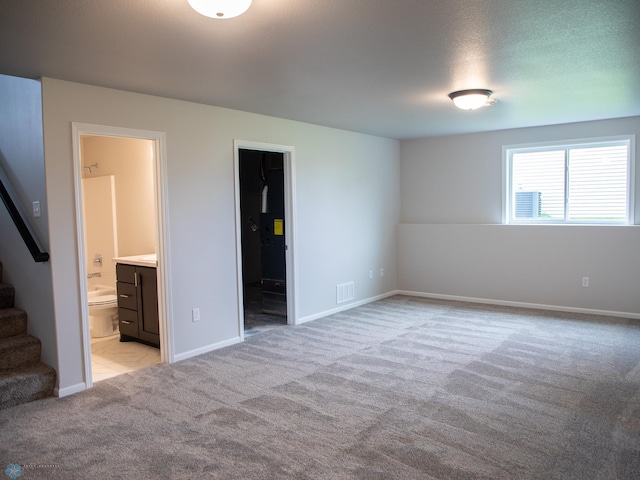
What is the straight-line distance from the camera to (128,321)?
4723 mm

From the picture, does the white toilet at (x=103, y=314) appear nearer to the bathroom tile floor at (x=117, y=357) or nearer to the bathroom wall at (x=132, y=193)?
the bathroom tile floor at (x=117, y=357)

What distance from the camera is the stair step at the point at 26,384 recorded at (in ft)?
10.4

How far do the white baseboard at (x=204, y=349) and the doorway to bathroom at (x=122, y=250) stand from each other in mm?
124

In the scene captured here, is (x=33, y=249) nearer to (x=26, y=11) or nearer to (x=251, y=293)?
(x=26, y=11)

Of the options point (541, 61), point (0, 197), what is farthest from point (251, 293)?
point (541, 61)

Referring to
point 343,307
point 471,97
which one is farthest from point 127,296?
point 471,97

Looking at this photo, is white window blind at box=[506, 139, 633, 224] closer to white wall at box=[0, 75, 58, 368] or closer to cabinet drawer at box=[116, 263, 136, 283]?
cabinet drawer at box=[116, 263, 136, 283]

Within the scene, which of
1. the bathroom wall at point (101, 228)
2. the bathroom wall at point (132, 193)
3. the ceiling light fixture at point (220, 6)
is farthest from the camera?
the bathroom wall at point (101, 228)

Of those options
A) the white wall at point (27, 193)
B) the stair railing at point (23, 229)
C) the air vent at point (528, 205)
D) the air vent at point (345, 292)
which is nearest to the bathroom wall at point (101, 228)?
the white wall at point (27, 193)

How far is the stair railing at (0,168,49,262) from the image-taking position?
3.29 metres

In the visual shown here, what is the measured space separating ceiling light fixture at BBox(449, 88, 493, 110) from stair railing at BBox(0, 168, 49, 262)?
3.43 m

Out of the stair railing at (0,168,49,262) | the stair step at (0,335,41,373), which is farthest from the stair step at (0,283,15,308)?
the stair railing at (0,168,49,262)

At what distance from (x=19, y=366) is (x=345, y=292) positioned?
3.59 m

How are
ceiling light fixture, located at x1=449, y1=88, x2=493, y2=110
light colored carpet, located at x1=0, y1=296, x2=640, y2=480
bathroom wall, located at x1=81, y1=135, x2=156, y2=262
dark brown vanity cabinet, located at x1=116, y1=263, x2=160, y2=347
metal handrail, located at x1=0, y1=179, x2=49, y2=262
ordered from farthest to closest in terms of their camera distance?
bathroom wall, located at x1=81, y1=135, x2=156, y2=262, dark brown vanity cabinet, located at x1=116, y1=263, x2=160, y2=347, ceiling light fixture, located at x1=449, y1=88, x2=493, y2=110, metal handrail, located at x1=0, y1=179, x2=49, y2=262, light colored carpet, located at x1=0, y1=296, x2=640, y2=480
